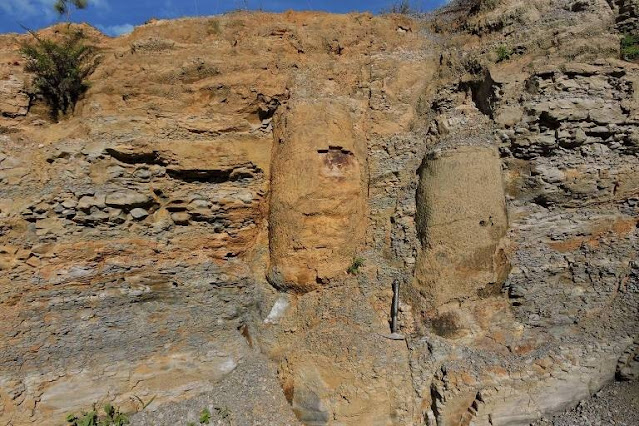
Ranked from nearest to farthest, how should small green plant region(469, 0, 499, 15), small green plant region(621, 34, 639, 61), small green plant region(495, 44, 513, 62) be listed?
small green plant region(621, 34, 639, 61) < small green plant region(495, 44, 513, 62) < small green plant region(469, 0, 499, 15)

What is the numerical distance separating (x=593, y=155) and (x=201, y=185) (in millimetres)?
5590

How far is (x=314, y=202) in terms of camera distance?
6.03 m

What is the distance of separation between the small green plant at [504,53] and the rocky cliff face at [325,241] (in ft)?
0.12

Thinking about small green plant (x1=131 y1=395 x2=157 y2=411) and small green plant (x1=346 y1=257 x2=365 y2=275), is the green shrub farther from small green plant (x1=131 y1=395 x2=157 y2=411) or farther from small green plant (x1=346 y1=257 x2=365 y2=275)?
small green plant (x1=346 y1=257 x2=365 y2=275)

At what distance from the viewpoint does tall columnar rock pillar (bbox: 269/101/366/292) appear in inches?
237

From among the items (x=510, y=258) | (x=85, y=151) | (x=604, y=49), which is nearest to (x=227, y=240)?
(x=85, y=151)

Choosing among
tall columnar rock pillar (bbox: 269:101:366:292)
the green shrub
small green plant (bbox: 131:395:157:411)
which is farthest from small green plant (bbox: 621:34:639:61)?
small green plant (bbox: 131:395:157:411)

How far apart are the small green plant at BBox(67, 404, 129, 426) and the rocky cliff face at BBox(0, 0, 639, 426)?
0.16 m

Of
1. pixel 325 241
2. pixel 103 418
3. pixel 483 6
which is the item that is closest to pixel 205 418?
pixel 103 418

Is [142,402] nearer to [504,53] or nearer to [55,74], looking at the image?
[55,74]

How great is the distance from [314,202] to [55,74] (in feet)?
15.3

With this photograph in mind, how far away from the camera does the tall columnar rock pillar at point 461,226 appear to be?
221 inches

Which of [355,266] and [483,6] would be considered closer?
[355,266]

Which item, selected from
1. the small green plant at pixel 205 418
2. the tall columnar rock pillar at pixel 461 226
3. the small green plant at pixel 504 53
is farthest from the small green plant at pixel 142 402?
the small green plant at pixel 504 53
